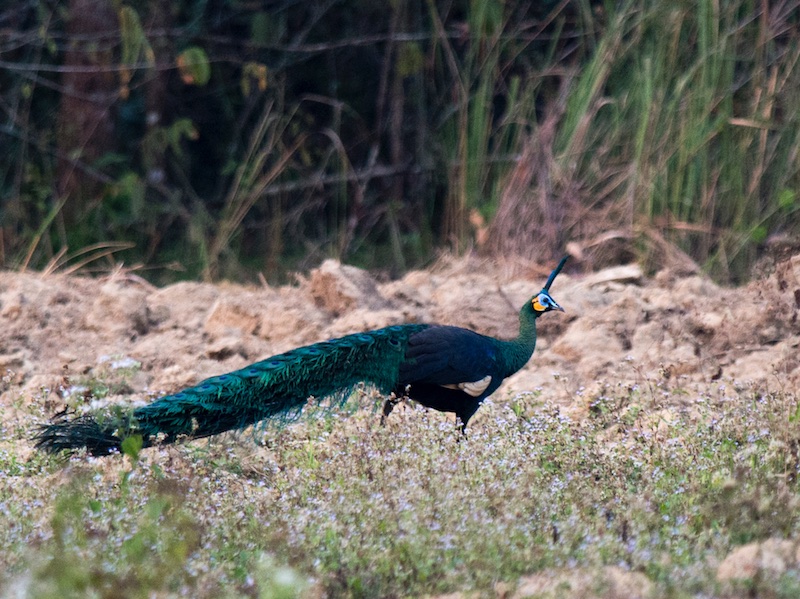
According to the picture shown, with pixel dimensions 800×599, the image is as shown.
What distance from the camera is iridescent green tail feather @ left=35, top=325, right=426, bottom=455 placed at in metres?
4.24

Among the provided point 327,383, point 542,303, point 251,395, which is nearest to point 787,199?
point 542,303

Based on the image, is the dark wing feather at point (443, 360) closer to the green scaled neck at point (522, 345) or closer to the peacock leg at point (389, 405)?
the peacock leg at point (389, 405)

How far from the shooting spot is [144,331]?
274 inches

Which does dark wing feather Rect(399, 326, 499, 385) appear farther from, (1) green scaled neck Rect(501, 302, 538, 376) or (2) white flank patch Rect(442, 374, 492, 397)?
(1) green scaled neck Rect(501, 302, 538, 376)

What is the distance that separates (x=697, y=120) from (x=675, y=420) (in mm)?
3626

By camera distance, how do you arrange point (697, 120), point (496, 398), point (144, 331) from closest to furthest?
1. point (496, 398)
2. point (144, 331)
3. point (697, 120)

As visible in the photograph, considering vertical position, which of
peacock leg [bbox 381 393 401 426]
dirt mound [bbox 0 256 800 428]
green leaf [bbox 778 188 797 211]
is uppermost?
peacock leg [bbox 381 393 401 426]

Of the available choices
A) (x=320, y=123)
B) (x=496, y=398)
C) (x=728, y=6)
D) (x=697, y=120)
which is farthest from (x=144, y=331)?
(x=320, y=123)

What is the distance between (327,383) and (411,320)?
1.74m

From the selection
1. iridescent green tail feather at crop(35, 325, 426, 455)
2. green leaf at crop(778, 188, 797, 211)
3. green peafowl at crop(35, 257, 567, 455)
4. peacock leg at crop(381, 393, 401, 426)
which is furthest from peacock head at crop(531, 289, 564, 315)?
green leaf at crop(778, 188, 797, 211)

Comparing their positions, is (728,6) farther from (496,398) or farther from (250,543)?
(250,543)

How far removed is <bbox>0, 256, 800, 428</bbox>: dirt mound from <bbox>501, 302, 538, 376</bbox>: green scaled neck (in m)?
0.25

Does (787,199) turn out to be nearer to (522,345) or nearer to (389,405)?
(522,345)

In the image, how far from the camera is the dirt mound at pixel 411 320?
19.2 ft
